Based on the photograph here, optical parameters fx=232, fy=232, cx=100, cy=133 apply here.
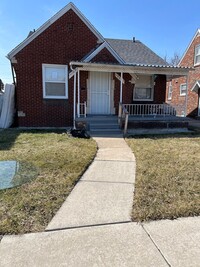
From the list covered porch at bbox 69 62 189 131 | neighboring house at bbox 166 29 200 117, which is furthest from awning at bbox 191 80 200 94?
covered porch at bbox 69 62 189 131

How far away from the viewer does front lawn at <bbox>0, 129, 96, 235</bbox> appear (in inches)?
122

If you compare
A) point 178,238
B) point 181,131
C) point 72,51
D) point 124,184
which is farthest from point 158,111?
point 178,238

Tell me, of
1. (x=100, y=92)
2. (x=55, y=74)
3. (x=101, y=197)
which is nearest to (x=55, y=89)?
(x=55, y=74)

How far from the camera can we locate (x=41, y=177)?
454 centimetres

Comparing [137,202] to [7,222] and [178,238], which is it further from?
[7,222]

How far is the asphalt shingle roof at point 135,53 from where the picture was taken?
1309 cm

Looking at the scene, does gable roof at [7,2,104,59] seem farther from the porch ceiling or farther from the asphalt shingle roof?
the asphalt shingle roof

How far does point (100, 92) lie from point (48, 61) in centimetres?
295

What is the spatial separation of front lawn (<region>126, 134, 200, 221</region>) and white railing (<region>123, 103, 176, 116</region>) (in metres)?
4.44

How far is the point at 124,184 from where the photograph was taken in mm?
4414

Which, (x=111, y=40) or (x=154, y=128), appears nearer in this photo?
(x=154, y=128)

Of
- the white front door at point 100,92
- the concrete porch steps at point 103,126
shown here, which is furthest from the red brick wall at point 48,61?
the concrete porch steps at point 103,126

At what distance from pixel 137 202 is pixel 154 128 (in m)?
7.34

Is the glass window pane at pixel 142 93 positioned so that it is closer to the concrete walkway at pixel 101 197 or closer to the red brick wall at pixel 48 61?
the red brick wall at pixel 48 61
